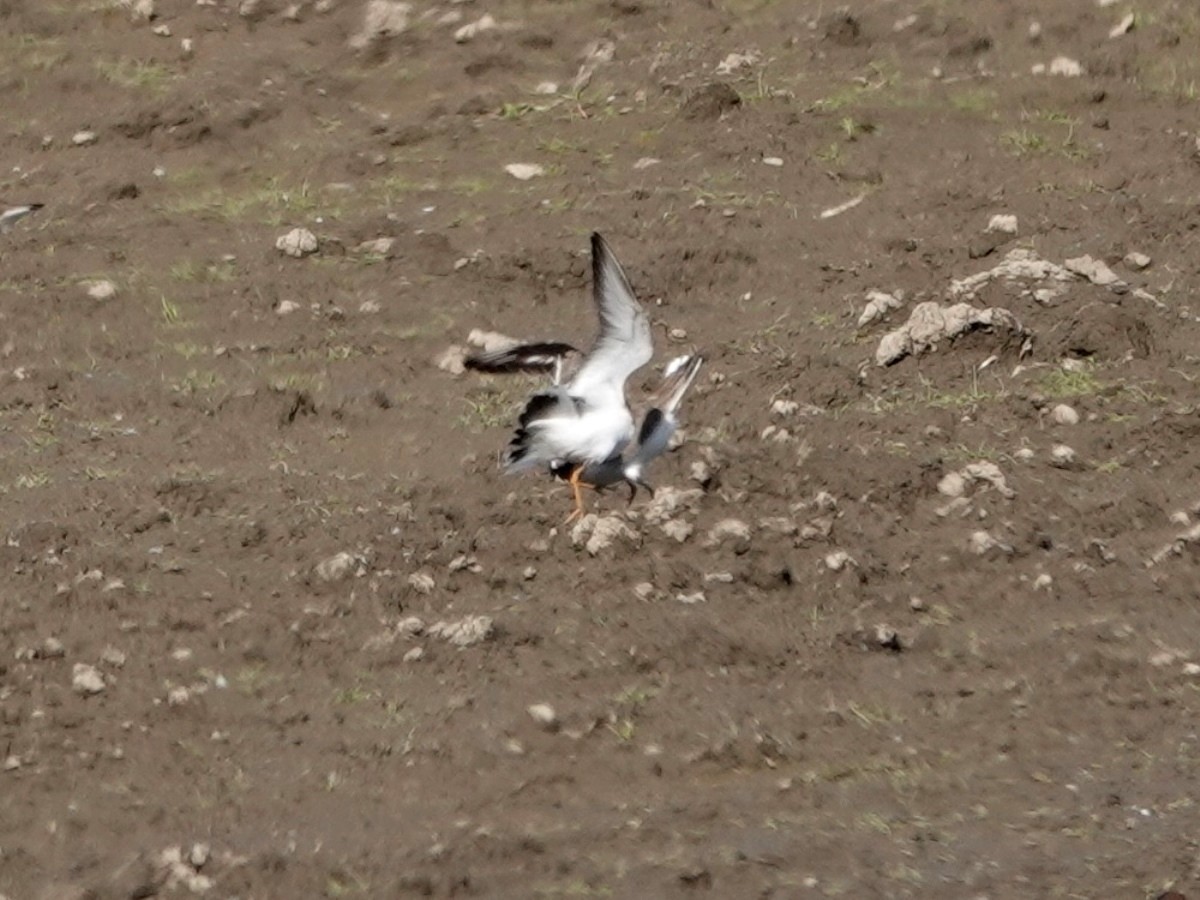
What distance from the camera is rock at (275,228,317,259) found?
1257 centimetres

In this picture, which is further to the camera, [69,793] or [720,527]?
[720,527]

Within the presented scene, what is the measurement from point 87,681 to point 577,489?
7.33 feet

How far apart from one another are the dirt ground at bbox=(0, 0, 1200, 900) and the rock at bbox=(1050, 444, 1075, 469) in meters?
0.08

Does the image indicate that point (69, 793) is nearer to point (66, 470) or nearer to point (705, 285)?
point (66, 470)

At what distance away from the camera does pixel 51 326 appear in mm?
12125

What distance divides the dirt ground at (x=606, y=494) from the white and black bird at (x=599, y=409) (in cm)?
16

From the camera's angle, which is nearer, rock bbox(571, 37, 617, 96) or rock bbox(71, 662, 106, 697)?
rock bbox(71, 662, 106, 697)

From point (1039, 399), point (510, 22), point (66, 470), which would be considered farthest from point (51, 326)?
point (1039, 399)

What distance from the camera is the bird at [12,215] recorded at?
12.8m

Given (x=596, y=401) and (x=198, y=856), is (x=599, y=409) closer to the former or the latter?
(x=596, y=401)

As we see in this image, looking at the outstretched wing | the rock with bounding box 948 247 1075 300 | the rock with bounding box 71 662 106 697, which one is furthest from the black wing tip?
the rock with bounding box 71 662 106 697

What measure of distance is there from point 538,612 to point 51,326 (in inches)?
162

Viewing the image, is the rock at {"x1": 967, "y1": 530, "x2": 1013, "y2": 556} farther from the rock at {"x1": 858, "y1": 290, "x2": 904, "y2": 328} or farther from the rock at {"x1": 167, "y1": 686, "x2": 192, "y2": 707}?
the rock at {"x1": 167, "y1": 686, "x2": 192, "y2": 707}

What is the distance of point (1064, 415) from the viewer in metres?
10.5
